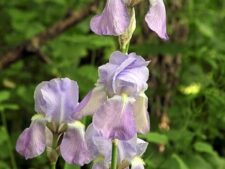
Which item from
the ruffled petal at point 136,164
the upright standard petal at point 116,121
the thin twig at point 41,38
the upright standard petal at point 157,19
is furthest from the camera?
the thin twig at point 41,38

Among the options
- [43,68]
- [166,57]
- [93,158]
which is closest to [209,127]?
[166,57]

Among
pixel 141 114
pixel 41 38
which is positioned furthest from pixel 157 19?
pixel 41 38

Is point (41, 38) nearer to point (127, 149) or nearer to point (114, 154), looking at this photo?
point (127, 149)

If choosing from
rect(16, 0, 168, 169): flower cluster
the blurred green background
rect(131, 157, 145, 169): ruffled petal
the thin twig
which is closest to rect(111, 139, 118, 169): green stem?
rect(16, 0, 168, 169): flower cluster

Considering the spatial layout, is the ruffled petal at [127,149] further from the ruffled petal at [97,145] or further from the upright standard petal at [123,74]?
the upright standard petal at [123,74]

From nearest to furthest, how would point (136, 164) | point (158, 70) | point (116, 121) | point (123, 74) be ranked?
point (116, 121), point (123, 74), point (136, 164), point (158, 70)

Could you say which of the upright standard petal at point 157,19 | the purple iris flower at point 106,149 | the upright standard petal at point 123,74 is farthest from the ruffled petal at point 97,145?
the upright standard petal at point 157,19
